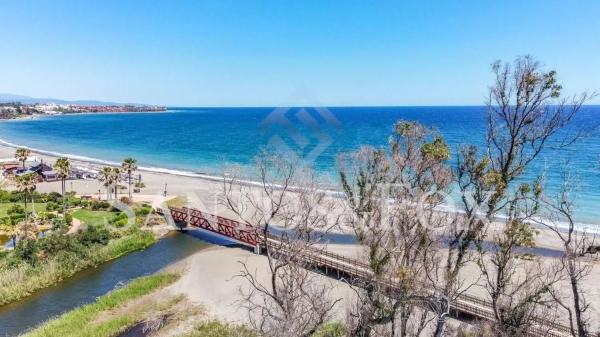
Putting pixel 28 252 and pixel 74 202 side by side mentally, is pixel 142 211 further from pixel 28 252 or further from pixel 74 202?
pixel 28 252

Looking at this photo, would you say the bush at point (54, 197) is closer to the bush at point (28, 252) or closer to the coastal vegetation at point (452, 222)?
the bush at point (28, 252)

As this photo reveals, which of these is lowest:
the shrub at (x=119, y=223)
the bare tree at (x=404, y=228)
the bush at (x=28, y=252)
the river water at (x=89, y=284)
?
the river water at (x=89, y=284)

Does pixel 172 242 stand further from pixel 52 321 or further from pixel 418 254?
pixel 418 254

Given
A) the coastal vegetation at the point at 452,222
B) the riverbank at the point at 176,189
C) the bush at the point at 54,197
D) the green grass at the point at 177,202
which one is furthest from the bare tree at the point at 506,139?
the bush at the point at 54,197

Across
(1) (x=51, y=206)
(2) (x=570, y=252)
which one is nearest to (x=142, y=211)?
(1) (x=51, y=206)

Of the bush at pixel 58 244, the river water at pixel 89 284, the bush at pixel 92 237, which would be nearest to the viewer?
the river water at pixel 89 284

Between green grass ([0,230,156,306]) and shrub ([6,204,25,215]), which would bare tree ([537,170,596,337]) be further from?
shrub ([6,204,25,215])
